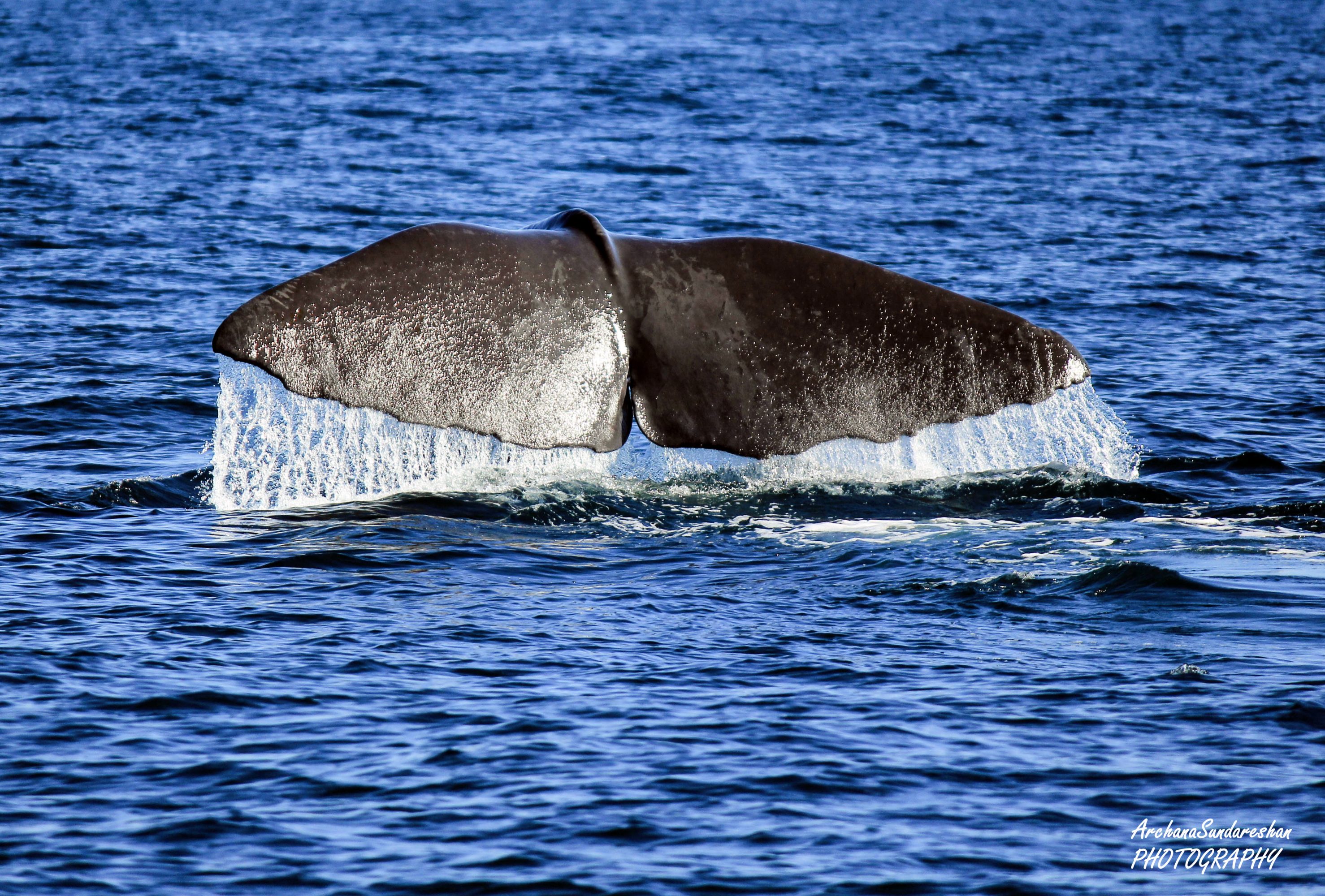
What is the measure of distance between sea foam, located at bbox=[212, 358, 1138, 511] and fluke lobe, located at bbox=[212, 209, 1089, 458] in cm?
112

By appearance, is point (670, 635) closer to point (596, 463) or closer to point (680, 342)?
point (680, 342)

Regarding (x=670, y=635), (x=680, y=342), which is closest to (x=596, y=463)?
(x=680, y=342)

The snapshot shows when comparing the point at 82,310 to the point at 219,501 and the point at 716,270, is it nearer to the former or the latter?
the point at 219,501

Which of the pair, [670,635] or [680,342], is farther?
[680,342]

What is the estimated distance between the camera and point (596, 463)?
10125mm

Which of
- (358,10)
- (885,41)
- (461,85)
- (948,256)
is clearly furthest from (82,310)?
(358,10)

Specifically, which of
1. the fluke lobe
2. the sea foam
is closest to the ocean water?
the sea foam

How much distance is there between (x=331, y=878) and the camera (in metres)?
5.45

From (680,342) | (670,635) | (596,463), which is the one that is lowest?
(670,635)

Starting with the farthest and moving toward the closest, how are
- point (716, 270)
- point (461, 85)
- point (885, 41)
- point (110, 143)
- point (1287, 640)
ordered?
point (885, 41) → point (461, 85) → point (110, 143) → point (716, 270) → point (1287, 640)

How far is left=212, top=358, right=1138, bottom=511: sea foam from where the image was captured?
9461mm

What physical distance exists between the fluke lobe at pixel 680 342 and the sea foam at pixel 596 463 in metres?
1.12

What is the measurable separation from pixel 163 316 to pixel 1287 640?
1131 cm

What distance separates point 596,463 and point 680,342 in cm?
234
